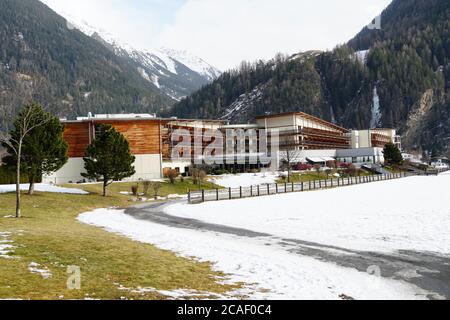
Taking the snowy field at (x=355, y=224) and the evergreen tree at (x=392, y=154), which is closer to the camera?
the snowy field at (x=355, y=224)

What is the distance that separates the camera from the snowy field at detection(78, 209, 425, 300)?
10734 millimetres

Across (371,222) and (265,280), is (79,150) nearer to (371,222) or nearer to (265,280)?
(371,222)

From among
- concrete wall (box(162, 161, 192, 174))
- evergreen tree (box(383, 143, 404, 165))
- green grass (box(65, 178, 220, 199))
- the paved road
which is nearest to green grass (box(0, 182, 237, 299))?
the paved road

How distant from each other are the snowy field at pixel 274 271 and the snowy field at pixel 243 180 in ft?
172

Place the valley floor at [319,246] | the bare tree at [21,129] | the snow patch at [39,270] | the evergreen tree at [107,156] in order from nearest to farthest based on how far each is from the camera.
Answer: the snow patch at [39,270] → the valley floor at [319,246] → the bare tree at [21,129] → the evergreen tree at [107,156]

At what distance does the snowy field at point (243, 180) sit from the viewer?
2921 inches

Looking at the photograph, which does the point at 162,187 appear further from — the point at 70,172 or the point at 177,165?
the point at 70,172

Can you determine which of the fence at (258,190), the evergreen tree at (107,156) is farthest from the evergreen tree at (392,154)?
the evergreen tree at (107,156)

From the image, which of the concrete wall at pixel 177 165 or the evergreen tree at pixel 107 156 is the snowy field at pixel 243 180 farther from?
the evergreen tree at pixel 107 156

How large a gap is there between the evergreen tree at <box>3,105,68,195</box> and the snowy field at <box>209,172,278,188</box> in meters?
34.9

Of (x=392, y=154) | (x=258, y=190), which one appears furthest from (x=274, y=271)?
(x=392, y=154)

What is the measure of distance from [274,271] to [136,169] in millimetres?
70020
